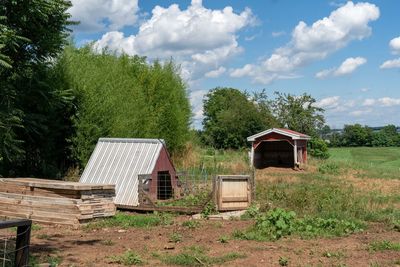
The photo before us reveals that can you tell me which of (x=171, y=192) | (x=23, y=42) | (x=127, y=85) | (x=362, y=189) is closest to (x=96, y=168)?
(x=171, y=192)

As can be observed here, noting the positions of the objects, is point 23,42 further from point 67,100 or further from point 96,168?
point 96,168

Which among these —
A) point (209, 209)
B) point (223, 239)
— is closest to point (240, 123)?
point (209, 209)

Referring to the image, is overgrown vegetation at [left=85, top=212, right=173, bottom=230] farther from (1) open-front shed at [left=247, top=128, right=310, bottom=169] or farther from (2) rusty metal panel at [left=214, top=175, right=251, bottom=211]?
(1) open-front shed at [left=247, top=128, right=310, bottom=169]

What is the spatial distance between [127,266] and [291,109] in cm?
4992

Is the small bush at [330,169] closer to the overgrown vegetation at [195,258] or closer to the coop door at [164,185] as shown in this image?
the coop door at [164,185]

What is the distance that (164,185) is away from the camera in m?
16.2

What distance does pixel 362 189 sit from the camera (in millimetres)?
18578

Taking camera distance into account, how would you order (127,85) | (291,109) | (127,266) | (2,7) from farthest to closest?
(291,109), (127,85), (2,7), (127,266)

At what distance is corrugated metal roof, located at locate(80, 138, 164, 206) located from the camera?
15.0m

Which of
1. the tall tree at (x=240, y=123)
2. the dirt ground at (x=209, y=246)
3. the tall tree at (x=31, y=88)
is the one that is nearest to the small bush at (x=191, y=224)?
the dirt ground at (x=209, y=246)

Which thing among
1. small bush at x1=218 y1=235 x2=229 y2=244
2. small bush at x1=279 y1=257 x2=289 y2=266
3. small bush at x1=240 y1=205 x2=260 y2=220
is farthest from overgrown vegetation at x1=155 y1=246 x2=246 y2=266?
small bush at x1=240 y1=205 x2=260 y2=220

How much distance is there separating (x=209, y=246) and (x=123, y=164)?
6.93 metres

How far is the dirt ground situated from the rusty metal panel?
63.6 inches

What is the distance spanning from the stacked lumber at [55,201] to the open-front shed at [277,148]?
19269 mm
